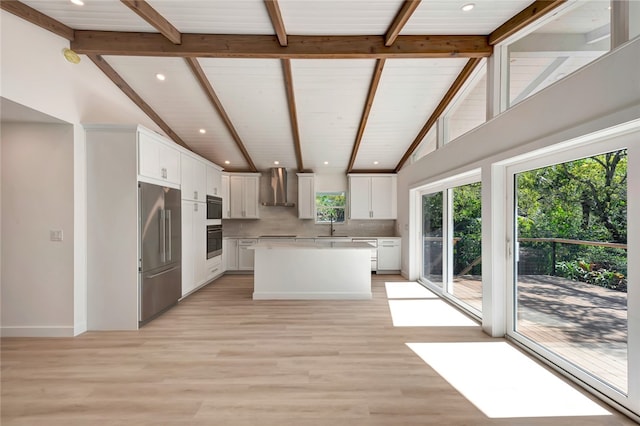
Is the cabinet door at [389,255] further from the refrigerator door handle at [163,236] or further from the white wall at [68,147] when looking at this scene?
the white wall at [68,147]

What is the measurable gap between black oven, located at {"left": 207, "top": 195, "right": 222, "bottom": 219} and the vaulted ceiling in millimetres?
1145

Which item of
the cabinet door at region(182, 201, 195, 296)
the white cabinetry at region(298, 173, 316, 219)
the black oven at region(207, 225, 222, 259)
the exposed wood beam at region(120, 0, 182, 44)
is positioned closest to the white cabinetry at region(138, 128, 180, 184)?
Answer: the cabinet door at region(182, 201, 195, 296)

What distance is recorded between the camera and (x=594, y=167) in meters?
2.16

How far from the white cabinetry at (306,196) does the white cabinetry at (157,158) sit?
123 inches

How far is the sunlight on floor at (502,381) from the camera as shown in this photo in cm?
195

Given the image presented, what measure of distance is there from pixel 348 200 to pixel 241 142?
286 centimetres

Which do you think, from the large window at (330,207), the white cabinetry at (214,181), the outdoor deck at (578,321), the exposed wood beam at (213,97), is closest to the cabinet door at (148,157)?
the exposed wood beam at (213,97)

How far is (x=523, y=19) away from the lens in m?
2.78

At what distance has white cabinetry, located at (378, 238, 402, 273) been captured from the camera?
257 inches

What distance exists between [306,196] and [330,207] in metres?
0.75

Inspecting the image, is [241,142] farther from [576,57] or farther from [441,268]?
[576,57]

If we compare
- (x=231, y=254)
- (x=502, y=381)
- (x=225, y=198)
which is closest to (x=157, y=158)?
(x=225, y=198)

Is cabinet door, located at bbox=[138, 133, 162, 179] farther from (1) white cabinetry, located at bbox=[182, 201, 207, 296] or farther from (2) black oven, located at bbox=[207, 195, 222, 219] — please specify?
(2) black oven, located at bbox=[207, 195, 222, 219]

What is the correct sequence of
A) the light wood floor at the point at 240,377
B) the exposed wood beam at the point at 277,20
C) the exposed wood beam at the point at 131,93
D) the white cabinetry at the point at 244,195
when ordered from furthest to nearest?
1. the white cabinetry at the point at 244,195
2. the exposed wood beam at the point at 131,93
3. the exposed wood beam at the point at 277,20
4. the light wood floor at the point at 240,377
